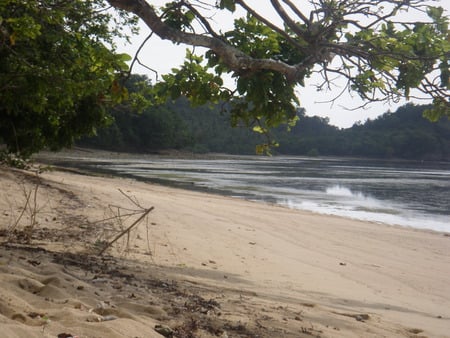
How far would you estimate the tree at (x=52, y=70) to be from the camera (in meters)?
4.39

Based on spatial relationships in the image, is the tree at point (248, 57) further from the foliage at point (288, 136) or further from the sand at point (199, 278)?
the foliage at point (288, 136)

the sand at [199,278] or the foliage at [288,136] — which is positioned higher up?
the foliage at [288,136]

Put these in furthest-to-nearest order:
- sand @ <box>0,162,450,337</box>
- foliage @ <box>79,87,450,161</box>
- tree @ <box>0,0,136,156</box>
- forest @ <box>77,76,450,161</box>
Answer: foliage @ <box>79,87,450,161</box> → forest @ <box>77,76,450,161</box> → tree @ <box>0,0,136,156</box> → sand @ <box>0,162,450,337</box>

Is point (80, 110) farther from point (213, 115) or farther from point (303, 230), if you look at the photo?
point (213, 115)

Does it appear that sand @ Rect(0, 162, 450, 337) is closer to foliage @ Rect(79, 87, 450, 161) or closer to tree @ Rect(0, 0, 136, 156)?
tree @ Rect(0, 0, 136, 156)

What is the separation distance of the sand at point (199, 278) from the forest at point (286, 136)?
3795 cm

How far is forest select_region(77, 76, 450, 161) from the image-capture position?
172 feet

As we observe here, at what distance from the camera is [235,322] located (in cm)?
340

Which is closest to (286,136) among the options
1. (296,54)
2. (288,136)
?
(288,136)

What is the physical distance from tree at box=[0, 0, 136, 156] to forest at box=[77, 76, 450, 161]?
3768 cm

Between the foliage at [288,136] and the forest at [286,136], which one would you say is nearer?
the forest at [286,136]

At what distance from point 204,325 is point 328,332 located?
3.22ft

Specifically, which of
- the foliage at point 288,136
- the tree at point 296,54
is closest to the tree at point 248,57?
the tree at point 296,54

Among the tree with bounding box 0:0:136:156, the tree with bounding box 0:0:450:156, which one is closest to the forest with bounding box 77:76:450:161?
the tree with bounding box 0:0:136:156
